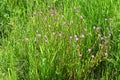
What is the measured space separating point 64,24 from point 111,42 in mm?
462

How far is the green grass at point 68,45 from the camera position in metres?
2.39

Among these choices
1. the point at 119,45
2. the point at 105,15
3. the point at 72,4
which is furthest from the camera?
the point at 72,4

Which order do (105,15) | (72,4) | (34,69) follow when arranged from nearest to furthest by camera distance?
(34,69), (105,15), (72,4)

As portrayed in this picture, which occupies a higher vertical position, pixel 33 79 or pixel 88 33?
pixel 88 33

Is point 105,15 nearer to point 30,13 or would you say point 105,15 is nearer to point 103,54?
point 103,54

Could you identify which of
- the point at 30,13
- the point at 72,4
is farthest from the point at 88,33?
the point at 30,13

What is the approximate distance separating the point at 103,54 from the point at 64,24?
1.48 ft

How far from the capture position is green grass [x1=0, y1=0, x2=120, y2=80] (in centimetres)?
239

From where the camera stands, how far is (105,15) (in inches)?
113

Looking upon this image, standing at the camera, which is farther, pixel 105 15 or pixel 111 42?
pixel 105 15

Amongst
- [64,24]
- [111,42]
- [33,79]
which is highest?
[64,24]

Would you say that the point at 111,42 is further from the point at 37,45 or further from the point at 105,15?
the point at 37,45

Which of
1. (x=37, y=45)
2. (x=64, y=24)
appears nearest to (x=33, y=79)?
(x=37, y=45)

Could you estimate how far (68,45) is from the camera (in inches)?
97.7
